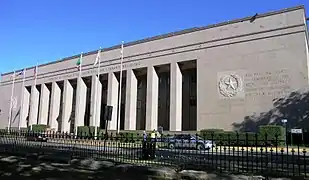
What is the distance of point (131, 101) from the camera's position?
155 feet

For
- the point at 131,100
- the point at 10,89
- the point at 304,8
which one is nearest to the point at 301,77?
the point at 304,8

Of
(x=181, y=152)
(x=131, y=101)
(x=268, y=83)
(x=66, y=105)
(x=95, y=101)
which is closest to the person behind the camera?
(x=181, y=152)

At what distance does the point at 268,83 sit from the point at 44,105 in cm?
4395

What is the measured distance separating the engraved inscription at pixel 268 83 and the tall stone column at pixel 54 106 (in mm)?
37607

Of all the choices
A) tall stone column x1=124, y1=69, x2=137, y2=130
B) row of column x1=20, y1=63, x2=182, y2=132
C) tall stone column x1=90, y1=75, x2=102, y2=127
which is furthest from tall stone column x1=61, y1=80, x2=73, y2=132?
tall stone column x1=124, y1=69, x2=137, y2=130

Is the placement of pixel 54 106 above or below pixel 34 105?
below

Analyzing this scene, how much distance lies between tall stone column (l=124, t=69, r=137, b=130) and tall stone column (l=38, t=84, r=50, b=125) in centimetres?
2283

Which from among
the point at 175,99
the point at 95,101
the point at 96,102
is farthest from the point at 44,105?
the point at 175,99

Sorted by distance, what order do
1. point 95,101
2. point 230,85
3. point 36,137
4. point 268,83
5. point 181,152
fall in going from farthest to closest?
1. point 95,101
2. point 230,85
3. point 268,83
4. point 36,137
5. point 181,152

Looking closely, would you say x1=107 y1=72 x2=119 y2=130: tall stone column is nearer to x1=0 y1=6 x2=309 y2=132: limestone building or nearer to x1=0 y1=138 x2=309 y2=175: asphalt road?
x1=0 y1=6 x2=309 y2=132: limestone building

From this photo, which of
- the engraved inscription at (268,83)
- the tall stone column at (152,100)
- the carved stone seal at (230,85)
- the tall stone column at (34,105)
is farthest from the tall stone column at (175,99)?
the tall stone column at (34,105)

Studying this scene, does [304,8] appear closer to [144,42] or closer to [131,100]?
[144,42]

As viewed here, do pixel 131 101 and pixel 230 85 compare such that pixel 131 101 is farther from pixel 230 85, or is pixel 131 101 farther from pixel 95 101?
pixel 230 85

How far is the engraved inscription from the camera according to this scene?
1359 inches
